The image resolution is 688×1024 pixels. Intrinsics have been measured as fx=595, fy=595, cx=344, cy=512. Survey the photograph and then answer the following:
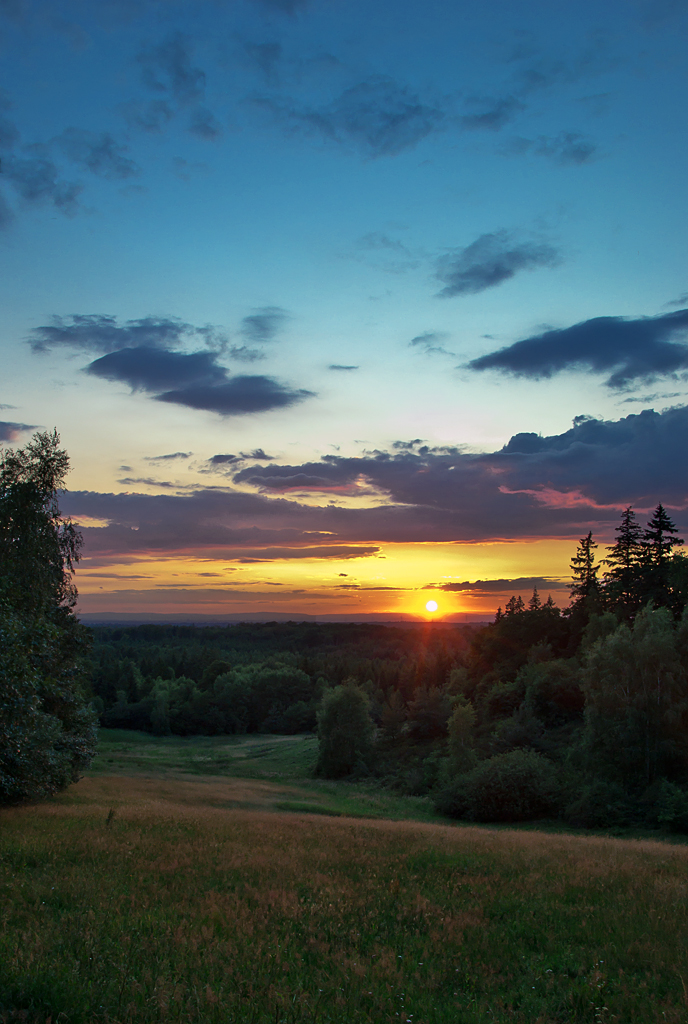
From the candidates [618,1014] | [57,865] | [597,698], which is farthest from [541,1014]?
[597,698]

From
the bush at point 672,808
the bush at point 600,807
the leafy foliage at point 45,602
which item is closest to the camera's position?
the leafy foliage at point 45,602

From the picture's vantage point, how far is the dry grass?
6800mm

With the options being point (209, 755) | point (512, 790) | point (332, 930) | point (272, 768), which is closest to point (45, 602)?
point (332, 930)

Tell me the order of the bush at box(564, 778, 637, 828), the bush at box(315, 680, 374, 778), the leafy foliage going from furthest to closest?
the bush at box(315, 680, 374, 778)
the bush at box(564, 778, 637, 828)
the leafy foliage

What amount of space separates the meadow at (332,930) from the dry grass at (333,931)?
33 mm

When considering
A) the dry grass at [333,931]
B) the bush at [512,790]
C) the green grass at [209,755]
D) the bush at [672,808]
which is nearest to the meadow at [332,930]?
the dry grass at [333,931]

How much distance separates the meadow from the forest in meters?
29.1

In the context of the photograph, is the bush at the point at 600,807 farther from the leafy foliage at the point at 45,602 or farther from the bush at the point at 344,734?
the bush at the point at 344,734

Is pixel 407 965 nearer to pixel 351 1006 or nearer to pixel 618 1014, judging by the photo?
pixel 351 1006

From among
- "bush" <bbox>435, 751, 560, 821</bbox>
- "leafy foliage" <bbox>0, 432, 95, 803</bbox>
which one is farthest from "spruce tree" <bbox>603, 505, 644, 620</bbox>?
"leafy foliage" <bbox>0, 432, 95, 803</bbox>

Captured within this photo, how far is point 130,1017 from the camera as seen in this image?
6164 mm

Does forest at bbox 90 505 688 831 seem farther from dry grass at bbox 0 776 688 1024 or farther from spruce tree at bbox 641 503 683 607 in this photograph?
dry grass at bbox 0 776 688 1024

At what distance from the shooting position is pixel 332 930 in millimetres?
9305

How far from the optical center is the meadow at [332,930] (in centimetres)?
680
